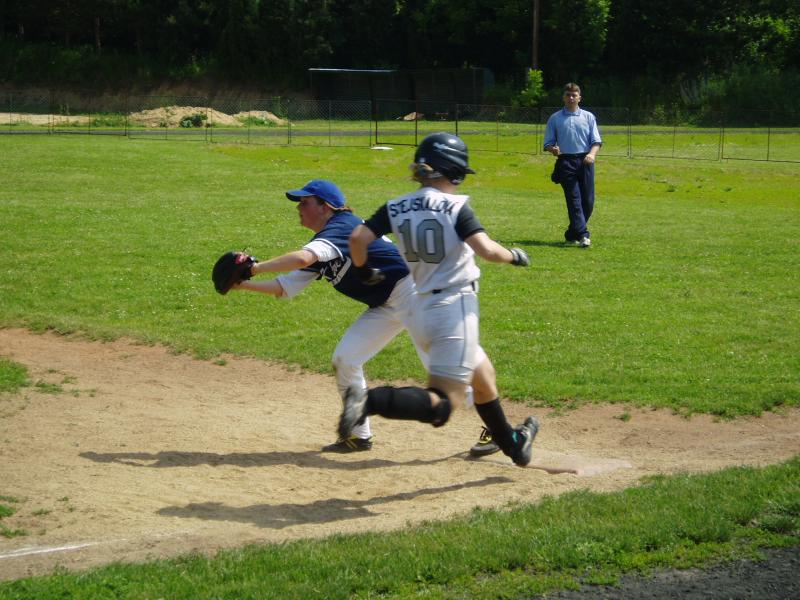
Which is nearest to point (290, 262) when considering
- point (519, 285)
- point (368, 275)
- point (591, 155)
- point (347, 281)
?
point (368, 275)

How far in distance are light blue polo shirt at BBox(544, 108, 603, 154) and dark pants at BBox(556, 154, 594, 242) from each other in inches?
5.3

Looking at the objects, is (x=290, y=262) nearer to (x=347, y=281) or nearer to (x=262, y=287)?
(x=262, y=287)

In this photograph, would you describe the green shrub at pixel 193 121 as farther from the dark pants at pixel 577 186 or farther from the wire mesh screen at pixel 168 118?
the dark pants at pixel 577 186

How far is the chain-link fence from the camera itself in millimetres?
41022

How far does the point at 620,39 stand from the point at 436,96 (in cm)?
1409

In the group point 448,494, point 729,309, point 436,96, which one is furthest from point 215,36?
point 448,494

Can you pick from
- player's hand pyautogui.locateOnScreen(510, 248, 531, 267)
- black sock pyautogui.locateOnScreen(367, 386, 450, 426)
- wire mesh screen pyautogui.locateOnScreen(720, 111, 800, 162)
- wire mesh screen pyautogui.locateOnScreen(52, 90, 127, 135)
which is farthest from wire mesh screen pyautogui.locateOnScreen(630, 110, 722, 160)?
black sock pyautogui.locateOnScreen(367, 386, 450, 426)

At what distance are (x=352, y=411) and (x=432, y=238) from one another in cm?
120

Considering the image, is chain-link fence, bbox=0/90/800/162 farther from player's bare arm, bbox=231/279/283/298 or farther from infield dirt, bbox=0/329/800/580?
player's bare arm, bbox=231/279/283/298

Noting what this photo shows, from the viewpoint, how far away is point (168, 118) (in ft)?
178

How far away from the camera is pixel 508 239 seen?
17984mm

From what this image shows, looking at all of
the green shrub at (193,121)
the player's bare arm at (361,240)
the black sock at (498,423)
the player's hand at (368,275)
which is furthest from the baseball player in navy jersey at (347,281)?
the green shrub at (193,121)

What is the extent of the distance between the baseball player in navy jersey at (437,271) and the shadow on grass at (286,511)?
84cm

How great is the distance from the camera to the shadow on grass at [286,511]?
6617 millimetres
